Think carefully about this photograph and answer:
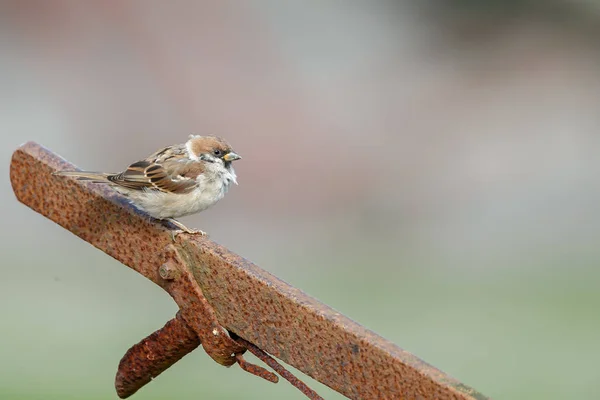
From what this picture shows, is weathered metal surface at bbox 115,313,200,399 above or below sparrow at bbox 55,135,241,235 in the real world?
below

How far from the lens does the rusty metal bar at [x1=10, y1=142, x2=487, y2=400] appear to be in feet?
6.89

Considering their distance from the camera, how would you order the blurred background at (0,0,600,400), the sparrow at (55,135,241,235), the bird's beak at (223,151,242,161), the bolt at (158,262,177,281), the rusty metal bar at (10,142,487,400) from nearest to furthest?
1. the rusty metal bar at (10,142,487,400)
2. the bolt at (158,262,177,281)
3. the sparrow at (55,135,241,235)
4. the bird's beak at (223,151,242,161)
5. the blurred background at (0,0,600,400)

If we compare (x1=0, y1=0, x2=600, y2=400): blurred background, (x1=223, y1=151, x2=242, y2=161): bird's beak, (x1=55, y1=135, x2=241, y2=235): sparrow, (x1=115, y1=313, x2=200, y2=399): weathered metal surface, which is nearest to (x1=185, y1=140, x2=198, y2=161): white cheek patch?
(x1=55, y1=135, x2=241, y2=235): sparrow

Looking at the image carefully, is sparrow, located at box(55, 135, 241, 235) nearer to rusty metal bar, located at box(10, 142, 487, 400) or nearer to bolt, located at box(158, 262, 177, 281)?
rusty metal bar, located at box(10, 142, 487, 400)

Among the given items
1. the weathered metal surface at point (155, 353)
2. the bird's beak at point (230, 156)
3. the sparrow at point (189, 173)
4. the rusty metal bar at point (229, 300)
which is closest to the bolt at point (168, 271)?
the rusty metal bar at point (229, 300)

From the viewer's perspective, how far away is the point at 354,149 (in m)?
9.14

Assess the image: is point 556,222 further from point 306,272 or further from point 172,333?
point 172,333

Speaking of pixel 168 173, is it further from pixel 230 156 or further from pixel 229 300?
pixel 229 300

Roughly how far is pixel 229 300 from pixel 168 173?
2.13m

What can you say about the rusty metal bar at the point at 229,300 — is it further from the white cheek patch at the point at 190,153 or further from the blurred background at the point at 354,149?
the blurred background at the point at 354,149

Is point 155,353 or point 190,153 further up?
point 190,153

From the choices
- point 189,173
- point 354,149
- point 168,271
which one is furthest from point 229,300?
point 354,149

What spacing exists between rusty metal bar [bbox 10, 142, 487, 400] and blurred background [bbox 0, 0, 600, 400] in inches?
157

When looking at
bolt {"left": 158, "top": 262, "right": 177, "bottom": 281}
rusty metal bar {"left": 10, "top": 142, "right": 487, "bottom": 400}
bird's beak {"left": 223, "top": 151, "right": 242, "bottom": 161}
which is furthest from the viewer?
bird's beak {"left": 223, "top": 151, "right": 242, "bottom": 161}
